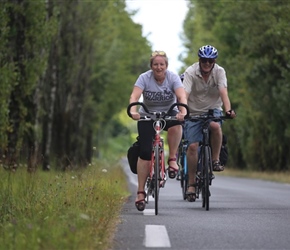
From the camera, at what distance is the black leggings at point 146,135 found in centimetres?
1224

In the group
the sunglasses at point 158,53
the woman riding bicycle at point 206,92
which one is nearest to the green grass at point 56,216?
the woman riding bicycle at point 206,92

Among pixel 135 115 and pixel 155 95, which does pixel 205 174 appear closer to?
pixel 155 95

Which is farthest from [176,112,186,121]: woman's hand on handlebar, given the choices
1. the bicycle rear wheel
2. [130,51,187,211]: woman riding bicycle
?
the bicycle rear wheel

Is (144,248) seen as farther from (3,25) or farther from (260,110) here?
(260,110)

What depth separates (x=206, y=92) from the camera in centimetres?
1352

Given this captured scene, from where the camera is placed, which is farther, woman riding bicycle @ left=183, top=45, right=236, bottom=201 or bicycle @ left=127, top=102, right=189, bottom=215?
woman riding bicycle @ left=183, top=45, right=236, bottom=201

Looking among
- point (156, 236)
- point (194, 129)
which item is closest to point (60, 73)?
point (194, 129)

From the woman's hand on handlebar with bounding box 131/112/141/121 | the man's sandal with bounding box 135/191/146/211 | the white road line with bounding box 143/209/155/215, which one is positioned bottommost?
the white road line with bounding box 143/209/155/215

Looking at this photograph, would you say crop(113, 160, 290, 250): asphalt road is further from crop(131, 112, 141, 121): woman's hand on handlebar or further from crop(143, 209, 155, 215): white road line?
crop(131, 112, 141, 121): woman's hand on handlebar

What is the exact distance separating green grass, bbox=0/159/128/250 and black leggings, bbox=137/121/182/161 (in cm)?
71

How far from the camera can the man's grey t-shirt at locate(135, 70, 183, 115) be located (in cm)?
1215

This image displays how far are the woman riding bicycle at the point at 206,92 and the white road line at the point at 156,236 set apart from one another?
11.7 feet

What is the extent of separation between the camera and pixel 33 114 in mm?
30984

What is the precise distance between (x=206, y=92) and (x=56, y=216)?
465 cm
